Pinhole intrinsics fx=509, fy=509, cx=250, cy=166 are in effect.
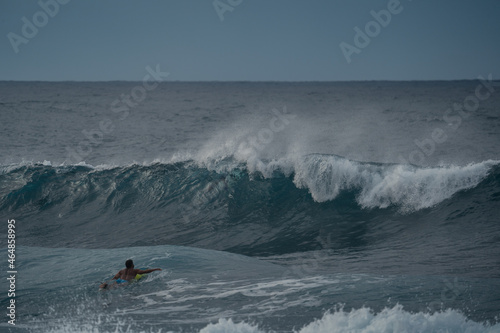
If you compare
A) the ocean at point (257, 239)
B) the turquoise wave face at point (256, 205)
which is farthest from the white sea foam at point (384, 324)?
the turquoise wave face at point (256, 205)

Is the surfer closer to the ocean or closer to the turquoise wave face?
the ocean

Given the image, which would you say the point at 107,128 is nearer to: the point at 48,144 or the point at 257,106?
the point at 48,144

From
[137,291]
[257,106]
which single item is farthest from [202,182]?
[257,106]

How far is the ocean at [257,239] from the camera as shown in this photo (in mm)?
7195

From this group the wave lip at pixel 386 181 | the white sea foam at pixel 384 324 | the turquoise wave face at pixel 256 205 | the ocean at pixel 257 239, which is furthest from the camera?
the wave lip at pixel 386 181

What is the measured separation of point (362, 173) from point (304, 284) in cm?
784

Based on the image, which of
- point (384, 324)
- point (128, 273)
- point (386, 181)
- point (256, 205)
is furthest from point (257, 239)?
point (384, 324)

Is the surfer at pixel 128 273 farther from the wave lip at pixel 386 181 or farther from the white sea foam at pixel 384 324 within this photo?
the wave lip at pixel 386 181

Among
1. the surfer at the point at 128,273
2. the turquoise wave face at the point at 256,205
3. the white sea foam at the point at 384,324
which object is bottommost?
the white sea foam at the point at 384,324

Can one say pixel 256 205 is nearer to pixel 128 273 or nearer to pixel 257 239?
pixel 257 239

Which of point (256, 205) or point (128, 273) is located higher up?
point (256, 205)

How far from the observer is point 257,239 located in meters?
12.9

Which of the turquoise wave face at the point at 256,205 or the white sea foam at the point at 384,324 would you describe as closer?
the white sea foam at the point at 384,324

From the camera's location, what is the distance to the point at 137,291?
855cm
